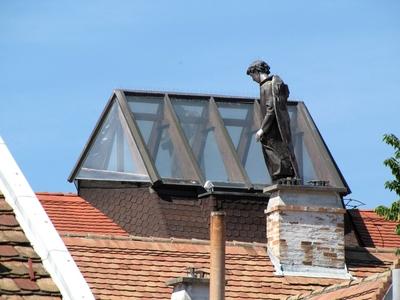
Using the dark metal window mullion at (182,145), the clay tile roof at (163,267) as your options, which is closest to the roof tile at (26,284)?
the clay tile roof at (163,267)

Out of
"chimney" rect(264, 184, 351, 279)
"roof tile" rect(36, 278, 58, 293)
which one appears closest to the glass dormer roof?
"chimney" rect(264, 184, 351, 279)

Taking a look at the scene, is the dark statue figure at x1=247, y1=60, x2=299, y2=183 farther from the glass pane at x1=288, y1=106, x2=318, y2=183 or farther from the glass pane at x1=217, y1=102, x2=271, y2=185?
the glass pane at x1=288, y1=106, x2=318, y2=183

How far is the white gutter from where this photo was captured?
1277 centimetres

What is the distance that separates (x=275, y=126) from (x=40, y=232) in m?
21.1

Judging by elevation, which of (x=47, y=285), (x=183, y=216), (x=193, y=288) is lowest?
(x=47, y=285)

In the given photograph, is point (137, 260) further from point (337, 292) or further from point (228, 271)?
point (337, 292)

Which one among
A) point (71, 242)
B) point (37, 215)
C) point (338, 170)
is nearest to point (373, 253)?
point (338, 170)

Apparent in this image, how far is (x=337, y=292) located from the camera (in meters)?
27.0

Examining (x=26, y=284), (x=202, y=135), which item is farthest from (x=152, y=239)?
(x=26, y=284)

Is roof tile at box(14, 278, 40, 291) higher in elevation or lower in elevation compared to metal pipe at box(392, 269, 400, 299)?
lower

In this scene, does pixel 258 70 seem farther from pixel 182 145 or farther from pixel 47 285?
pixel 47 285

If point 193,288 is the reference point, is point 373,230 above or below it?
above

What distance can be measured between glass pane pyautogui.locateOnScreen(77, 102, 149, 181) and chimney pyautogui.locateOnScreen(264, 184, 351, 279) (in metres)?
3.44

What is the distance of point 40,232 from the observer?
1316 centimetres
